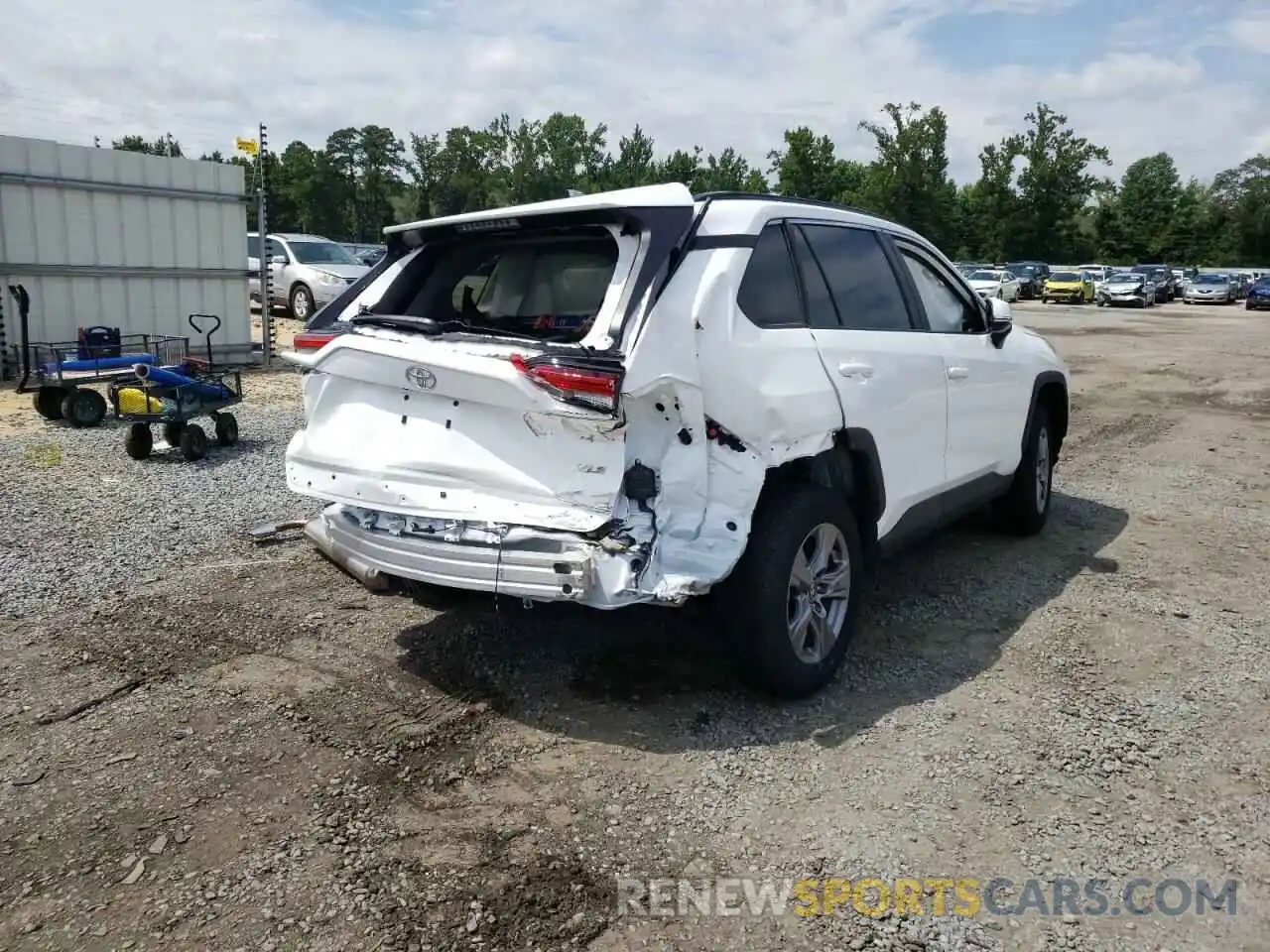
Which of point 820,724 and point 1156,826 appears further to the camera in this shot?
point 820,724

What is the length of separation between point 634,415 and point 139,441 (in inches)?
230

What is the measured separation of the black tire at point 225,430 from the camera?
8.45 metres

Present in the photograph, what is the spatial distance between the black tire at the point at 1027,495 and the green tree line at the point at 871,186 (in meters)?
57.0

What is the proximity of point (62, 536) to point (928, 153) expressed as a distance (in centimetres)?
6360

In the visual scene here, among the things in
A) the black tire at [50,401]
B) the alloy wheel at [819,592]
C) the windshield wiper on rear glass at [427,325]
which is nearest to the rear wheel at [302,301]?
the black tire at [50,401]

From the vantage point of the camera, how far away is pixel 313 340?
416cm

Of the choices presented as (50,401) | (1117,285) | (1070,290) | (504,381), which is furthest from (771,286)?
(1117,285)

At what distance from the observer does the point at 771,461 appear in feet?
12.2

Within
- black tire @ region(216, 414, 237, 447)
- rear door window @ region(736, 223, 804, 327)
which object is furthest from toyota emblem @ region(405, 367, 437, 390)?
black tire @ region(216, 414, 237, 447)

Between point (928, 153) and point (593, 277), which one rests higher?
point (928, 153)

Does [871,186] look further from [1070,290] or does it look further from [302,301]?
[302,301]

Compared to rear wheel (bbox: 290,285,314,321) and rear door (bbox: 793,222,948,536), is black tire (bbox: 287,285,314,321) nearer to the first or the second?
rear wheel (bbox: 290,285,314,321)

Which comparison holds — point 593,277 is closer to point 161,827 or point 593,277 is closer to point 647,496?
point 647,496

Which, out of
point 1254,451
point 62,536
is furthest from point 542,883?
point 1254,451
